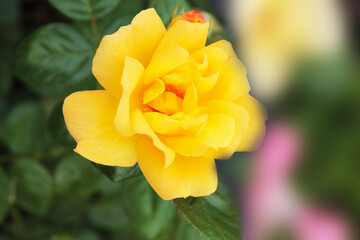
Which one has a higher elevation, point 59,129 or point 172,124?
point 172,124

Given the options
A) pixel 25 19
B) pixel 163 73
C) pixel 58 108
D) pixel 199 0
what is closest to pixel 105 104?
pixel 163 73

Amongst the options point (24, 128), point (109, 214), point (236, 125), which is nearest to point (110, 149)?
point (236, 125)

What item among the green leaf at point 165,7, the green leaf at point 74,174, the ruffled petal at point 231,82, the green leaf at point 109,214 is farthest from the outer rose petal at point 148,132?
the green leaf at point 109,214

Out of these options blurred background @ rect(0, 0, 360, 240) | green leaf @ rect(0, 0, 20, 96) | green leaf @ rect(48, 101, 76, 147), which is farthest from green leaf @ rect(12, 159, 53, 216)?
green leaf @ rect(0, 0, 20, 96)

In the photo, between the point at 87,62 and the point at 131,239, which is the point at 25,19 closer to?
the point at 87,62

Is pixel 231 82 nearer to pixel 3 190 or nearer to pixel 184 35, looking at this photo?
pixel 184 35

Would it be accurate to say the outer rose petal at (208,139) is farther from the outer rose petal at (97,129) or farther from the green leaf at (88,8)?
the green leaf at (88,8)
